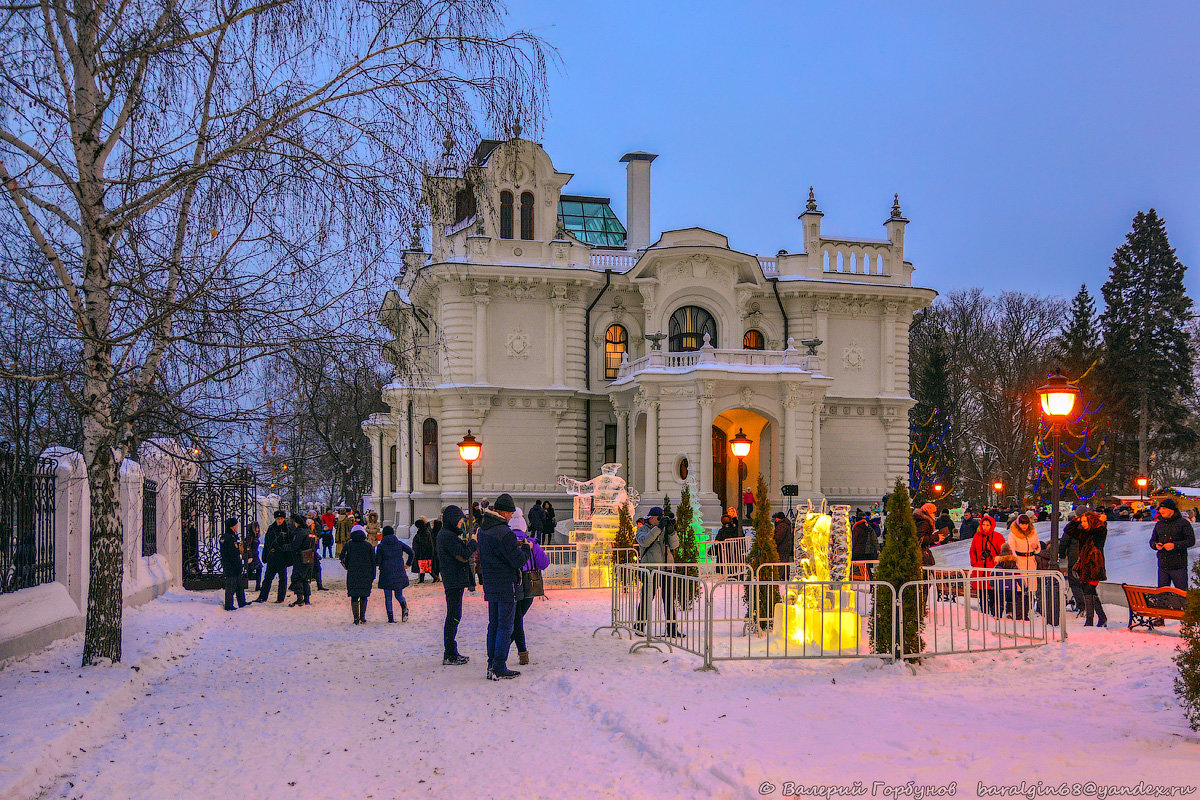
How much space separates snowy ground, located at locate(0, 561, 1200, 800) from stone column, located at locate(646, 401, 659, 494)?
20.6 metres

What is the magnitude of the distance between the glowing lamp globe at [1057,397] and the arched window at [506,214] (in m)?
26.0

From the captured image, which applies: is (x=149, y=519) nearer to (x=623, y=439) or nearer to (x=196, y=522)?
(x=196, y=522)

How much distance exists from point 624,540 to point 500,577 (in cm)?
823

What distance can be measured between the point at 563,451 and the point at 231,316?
2713 cm

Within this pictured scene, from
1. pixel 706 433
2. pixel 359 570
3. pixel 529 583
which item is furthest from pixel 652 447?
pixel 529 583

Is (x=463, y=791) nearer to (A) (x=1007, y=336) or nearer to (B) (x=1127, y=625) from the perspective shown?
(B) (x=1127, y=625)

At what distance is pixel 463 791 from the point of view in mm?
6652

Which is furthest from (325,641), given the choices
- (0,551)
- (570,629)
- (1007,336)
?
(1007,336)

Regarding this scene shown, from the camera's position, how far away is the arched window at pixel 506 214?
37000mm

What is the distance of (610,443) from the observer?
125 feet

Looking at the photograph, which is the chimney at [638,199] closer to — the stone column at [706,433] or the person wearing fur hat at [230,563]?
the stone column at [706,433]

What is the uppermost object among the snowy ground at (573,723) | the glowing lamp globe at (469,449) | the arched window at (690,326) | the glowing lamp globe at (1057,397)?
the arched window at (690,326)

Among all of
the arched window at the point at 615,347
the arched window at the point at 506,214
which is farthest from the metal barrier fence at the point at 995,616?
the arched window at the point at 506,214

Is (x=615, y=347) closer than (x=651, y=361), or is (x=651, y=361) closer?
(x=651, y=361)
